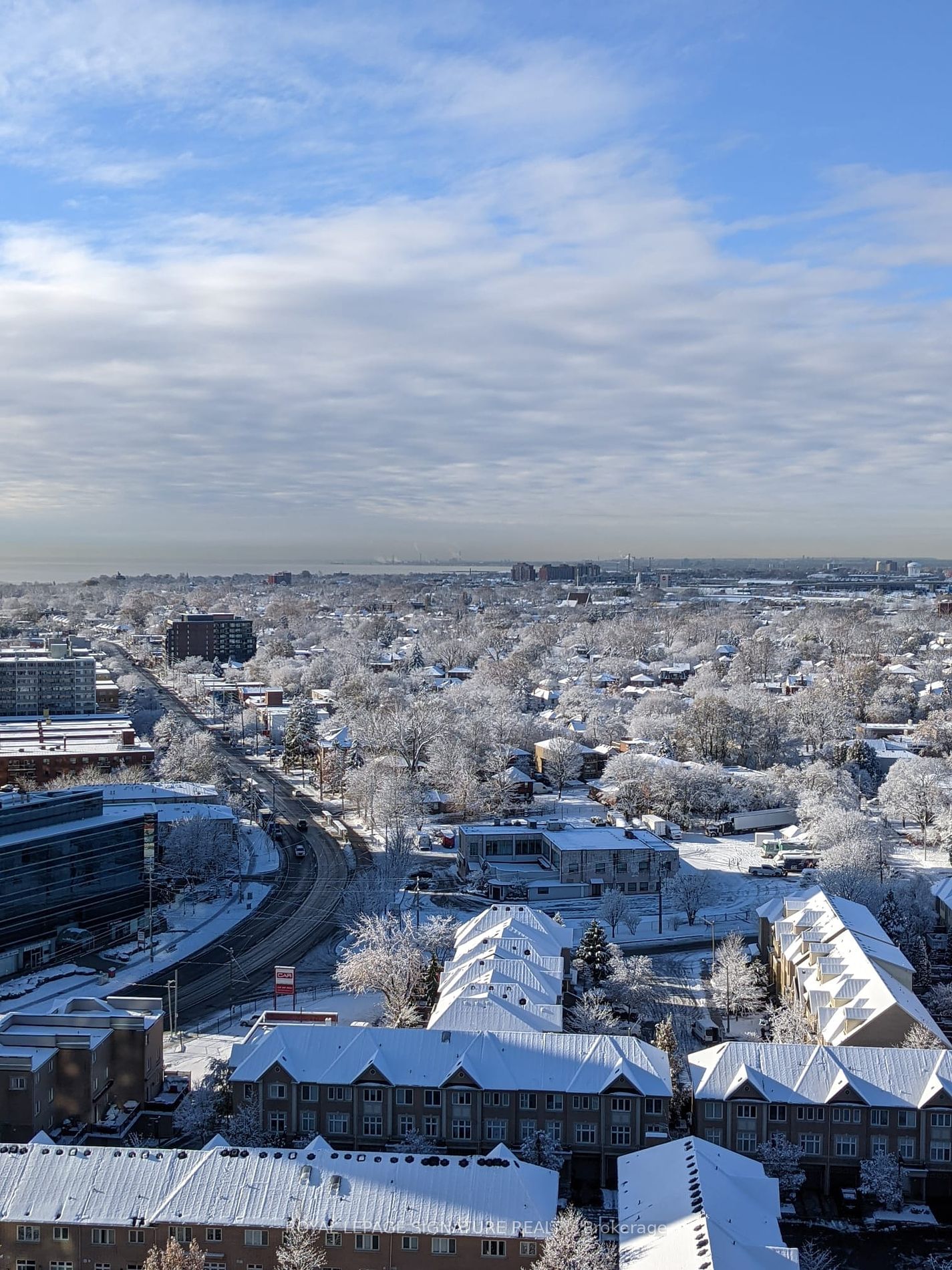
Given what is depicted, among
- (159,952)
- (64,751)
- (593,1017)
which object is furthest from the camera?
(64,751)

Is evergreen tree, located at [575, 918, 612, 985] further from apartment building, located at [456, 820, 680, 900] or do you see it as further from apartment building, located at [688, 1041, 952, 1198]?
apartment building, located at [456, 820, 680, 900]

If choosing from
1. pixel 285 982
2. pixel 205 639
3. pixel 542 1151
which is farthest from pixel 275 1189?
pixel 205 639

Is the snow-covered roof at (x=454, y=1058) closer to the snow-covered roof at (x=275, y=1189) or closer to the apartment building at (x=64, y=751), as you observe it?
the snow-covered roof at (x=275, y=1189)

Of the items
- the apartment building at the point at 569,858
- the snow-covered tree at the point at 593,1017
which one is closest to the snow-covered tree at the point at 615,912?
the apartment building at the point at 569,858

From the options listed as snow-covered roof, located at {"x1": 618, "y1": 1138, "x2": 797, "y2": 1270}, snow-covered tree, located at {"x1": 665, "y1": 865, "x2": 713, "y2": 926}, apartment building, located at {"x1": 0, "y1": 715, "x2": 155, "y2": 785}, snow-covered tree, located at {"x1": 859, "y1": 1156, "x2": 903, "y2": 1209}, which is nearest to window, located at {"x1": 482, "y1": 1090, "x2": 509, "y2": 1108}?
snow-covered roof, located at {"x1": 618, "y1": 1138, "x2": 797, "y2": 1270}

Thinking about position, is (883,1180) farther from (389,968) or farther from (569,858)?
(569,858)

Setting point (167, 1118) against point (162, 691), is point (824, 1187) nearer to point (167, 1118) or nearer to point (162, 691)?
point (167, 1118)

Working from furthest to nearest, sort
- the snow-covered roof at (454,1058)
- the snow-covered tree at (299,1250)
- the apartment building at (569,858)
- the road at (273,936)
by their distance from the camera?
the apartment building at (569,858)
the road at (273,936)
the snow-covered roof at (454,1058)
the snow-covered tree at (299,1250)
